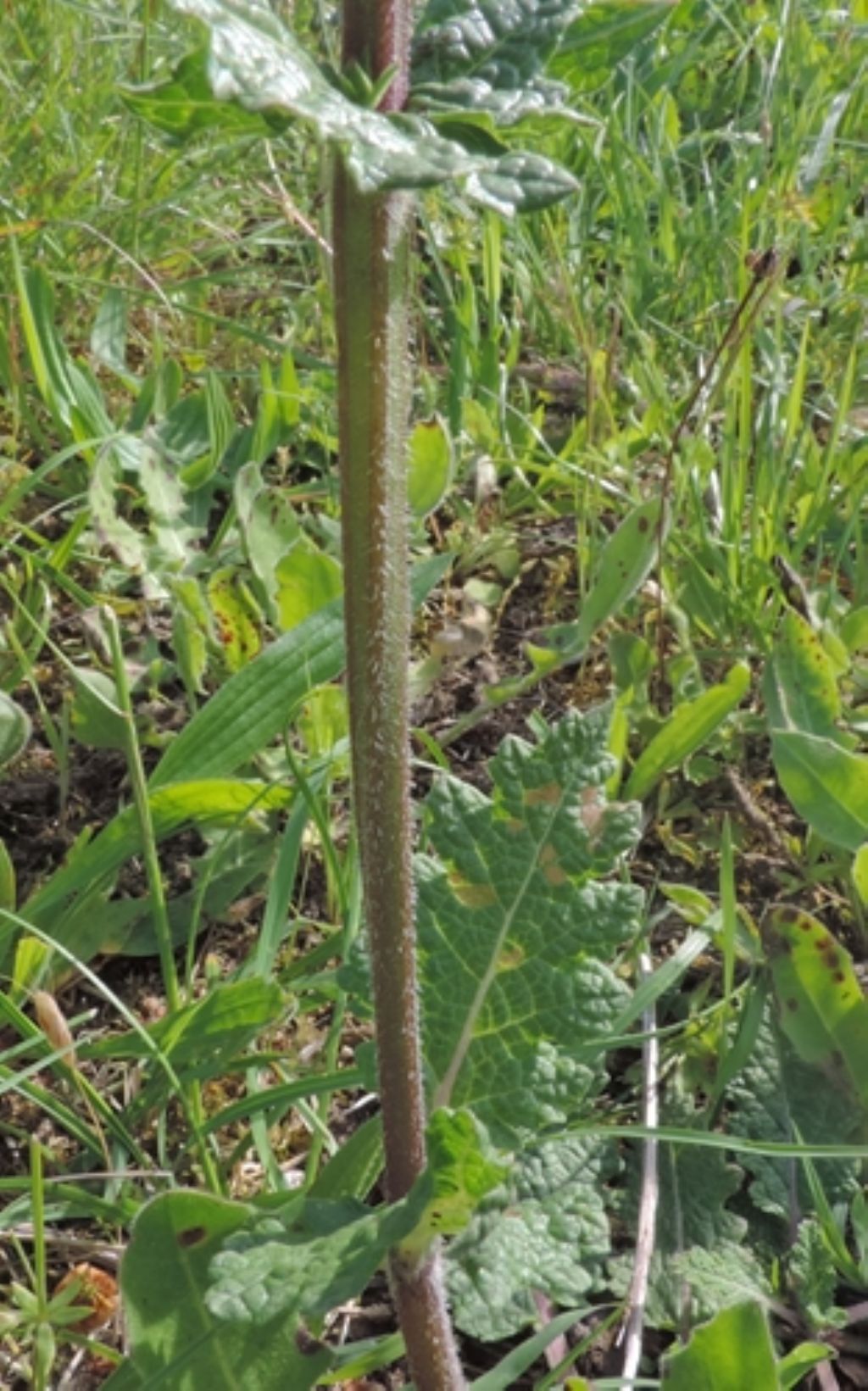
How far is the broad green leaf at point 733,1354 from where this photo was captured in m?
1.25

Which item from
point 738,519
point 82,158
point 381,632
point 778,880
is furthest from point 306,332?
point 381,632

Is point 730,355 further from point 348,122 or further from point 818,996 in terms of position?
point 348,122

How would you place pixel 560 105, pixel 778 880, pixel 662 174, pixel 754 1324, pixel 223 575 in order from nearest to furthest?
pixel 560 105 < pixel 754 1324 < pixel 778 880 < pixel 223 575 < pixel 662 174

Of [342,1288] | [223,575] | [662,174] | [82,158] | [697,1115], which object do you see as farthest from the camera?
[82,158]

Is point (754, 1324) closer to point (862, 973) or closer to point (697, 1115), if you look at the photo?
point (697, 1115)

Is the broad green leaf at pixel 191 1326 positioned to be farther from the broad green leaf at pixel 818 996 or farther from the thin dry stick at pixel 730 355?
the thin dry stick at pixel 730 355

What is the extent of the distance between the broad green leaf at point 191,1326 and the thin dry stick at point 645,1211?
0.28 meters

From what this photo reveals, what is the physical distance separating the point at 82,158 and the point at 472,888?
179cm

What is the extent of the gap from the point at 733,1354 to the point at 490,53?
95 cm

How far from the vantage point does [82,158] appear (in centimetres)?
274

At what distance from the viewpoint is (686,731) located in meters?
1.86

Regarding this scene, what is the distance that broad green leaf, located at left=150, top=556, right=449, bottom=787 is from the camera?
6.10ft

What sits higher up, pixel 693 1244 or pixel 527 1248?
pixel 527 1248

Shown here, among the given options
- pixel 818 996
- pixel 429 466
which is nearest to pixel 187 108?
pixel 818 996
